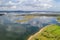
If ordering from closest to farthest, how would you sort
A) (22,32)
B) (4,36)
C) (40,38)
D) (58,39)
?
(58,39), (40,38), (4,36), (22,32)

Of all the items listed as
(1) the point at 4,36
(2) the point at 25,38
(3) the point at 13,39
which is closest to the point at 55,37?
(2) the point at 25,38

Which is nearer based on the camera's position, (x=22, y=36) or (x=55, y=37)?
(x=55, y=37)

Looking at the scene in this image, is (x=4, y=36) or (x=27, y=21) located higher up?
(x=4, y=36)

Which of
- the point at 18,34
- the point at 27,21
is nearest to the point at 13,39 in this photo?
the point at 18,34

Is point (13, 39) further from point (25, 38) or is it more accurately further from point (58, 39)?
point (58, 39)

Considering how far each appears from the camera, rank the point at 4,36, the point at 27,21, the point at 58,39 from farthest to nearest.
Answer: the point at 27,21, the point at 4,36, the point at 58,39

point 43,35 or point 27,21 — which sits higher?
point 43,35

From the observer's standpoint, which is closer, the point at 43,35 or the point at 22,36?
the point at 43,35

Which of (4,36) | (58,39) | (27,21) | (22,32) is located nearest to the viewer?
(58,39)

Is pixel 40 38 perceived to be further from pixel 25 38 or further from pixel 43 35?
pixel 25 38
